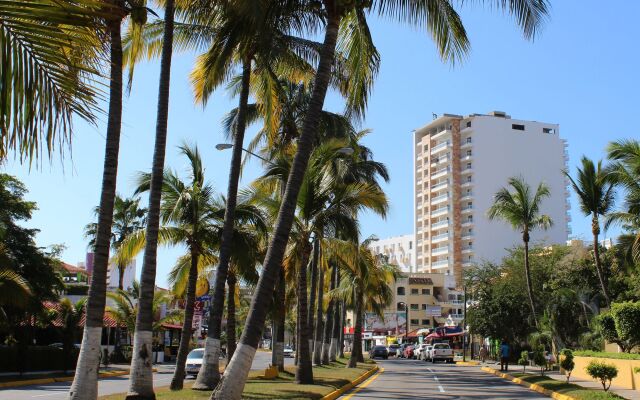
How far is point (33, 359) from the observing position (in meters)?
34.3

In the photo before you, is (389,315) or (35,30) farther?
(389,315)

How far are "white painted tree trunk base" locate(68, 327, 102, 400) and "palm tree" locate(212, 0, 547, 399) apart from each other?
7.35 ft

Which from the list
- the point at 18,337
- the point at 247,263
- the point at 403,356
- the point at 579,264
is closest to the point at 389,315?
the point at 403,356

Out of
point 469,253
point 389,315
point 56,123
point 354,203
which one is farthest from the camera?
point 389,315

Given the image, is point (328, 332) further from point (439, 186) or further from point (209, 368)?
point (439, 186)

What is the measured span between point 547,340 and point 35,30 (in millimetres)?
36640

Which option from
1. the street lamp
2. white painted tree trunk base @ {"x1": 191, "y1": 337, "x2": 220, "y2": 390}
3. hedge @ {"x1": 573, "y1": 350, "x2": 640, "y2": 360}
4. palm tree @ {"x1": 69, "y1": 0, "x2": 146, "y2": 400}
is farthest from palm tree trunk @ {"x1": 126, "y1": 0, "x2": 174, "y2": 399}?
the street lamp

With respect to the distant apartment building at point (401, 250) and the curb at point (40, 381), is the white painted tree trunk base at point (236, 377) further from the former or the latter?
the distant apartment building at point (401, 250)

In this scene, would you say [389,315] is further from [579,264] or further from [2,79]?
[2,79]

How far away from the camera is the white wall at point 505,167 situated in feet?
368

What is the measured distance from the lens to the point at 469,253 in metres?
113

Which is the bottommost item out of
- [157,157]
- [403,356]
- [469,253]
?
[403,356]

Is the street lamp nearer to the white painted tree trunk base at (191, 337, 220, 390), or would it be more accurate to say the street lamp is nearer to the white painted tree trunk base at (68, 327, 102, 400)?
the white painted tree trunk base at (191, 337, 220, 390)

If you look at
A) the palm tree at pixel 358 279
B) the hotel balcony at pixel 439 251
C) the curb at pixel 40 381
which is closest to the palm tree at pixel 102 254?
the palm tree at pixel 358 279
